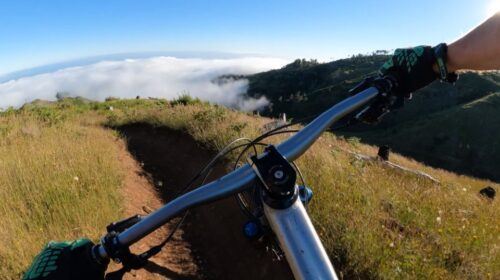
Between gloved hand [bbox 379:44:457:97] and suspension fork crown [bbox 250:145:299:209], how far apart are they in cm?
89

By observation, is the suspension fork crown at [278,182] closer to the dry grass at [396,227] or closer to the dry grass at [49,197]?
the dry grass at [396,227]

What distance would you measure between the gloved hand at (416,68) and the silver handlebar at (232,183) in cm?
25

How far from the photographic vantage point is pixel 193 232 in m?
6.50

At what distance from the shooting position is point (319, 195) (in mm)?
5297

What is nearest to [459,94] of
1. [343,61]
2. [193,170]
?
[343,61]

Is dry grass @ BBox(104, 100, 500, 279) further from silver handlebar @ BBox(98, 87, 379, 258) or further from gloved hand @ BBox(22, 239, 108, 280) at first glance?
gloved hand @ BBox(22, 239, 108, 280)

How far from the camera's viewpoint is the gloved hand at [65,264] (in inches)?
64.7

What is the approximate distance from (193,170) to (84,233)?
175 inches

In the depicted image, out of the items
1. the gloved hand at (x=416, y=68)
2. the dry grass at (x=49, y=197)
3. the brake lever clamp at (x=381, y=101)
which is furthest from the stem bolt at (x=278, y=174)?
the dry grass at (x=49, y=197)

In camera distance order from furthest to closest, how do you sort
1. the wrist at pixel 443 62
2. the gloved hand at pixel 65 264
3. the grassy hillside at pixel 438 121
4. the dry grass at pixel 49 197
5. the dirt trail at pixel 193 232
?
the grassy hillside at pixel 438 121
the dirt trail at pixel 193 232
the dry grass at pixel 49 197
the wrist at pixel 443 62
the gloved hand at pixel 65 264

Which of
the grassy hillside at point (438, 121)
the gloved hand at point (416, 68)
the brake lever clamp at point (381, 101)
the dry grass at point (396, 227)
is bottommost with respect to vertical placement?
the grassy hillside at point (438, 121)

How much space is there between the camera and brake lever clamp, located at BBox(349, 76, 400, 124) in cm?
184

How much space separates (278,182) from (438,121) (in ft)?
360

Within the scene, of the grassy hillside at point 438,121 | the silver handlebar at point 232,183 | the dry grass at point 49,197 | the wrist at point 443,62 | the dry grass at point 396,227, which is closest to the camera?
the silver handlebar at point 232,183
